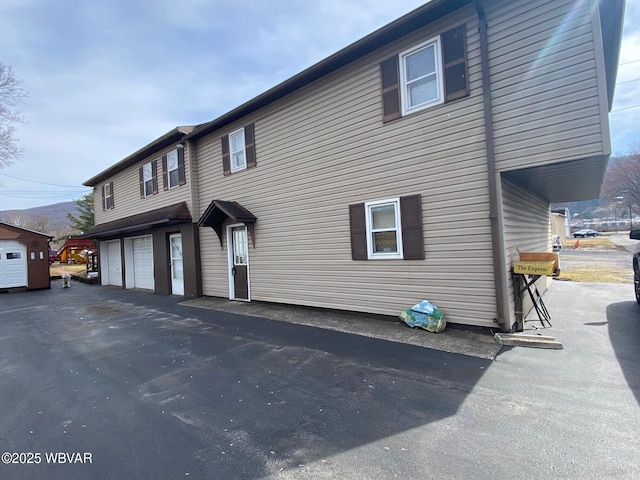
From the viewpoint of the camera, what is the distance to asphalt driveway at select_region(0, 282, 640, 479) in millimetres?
2430

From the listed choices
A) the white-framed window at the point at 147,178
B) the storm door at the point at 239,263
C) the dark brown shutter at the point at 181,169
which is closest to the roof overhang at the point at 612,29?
the storm door at the point at 239,263

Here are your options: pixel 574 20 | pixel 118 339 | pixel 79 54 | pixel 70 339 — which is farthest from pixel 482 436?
pixel 79 54

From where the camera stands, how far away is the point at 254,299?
9.44 metres

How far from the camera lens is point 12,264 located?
16.3 meters

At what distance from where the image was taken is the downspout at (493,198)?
5168 mm

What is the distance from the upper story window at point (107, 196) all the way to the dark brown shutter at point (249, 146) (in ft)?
34.2

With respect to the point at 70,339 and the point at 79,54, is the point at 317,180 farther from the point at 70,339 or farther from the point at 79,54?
the point at 79,54

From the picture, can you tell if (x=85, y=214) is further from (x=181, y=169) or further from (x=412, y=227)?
(x=412, y=227)

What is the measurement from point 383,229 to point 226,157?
5883 millimetres

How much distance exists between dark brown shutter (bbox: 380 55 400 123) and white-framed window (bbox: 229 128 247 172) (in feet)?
15.1

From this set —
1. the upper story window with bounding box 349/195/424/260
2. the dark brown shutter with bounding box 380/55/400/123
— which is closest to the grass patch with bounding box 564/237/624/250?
the upper story window with bounding box 349/195/424/260

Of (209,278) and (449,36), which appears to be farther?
(209,278)

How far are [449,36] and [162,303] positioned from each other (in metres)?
10.3

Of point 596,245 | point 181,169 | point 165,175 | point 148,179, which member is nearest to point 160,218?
point 181,169
